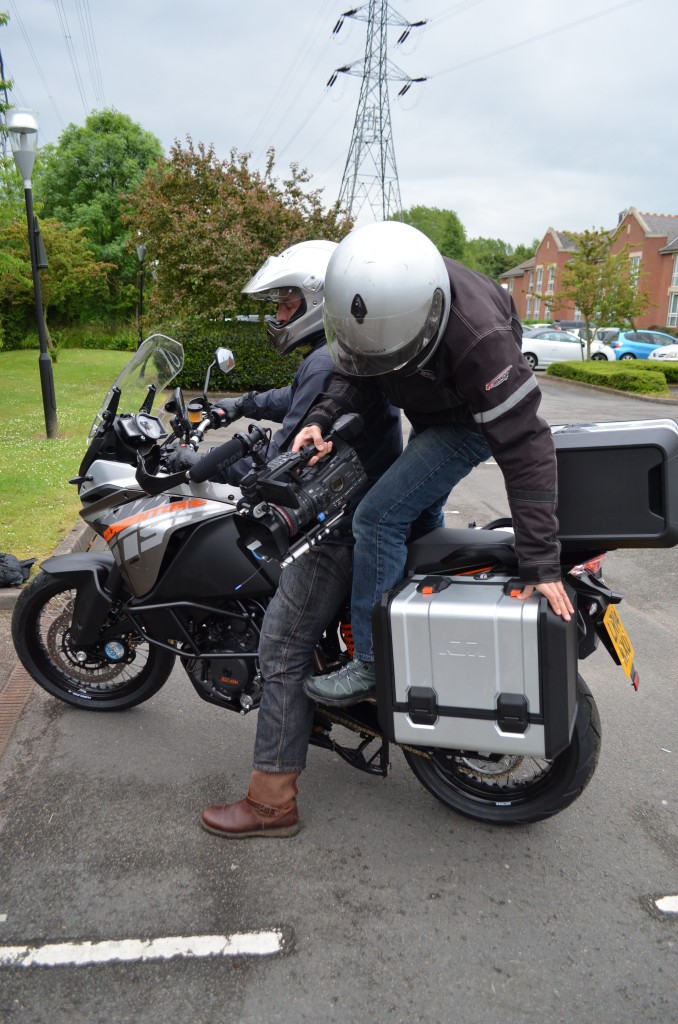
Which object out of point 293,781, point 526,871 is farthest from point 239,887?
point 526,871

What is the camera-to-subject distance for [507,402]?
2.24m

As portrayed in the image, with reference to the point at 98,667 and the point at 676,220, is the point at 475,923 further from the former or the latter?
the point at 676,220

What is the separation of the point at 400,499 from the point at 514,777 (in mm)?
1163

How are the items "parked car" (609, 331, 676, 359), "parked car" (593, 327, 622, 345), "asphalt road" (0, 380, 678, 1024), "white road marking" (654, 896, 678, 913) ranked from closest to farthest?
"asphalt road" (0, 380, 678, 1024) → "white road marking" (654, 896, 678, 913) → "parked car" (593, 327, 622, 345) → "parked car" (609, 331, 676, 359)

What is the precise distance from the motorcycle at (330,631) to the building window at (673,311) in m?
53.9

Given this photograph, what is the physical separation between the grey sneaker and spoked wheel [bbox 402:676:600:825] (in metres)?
0.35

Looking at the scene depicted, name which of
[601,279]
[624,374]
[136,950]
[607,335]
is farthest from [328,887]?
[607,335]

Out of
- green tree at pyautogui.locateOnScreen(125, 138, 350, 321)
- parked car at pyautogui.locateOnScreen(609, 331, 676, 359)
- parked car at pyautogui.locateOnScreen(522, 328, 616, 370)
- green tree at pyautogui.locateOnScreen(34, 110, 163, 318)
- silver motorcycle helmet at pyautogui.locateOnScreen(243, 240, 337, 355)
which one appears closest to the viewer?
silver motorcycle helmet at pyautogui.locateOnScreen(243, 240, 337, 355)

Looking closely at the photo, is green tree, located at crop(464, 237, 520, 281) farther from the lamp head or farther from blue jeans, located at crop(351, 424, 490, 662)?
blue jeans, located at crop(351, 424, 490, 662)

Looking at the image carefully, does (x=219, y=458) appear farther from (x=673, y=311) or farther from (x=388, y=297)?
(x=673, y=311)

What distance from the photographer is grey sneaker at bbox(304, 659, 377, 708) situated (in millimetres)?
2715

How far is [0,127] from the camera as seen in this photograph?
1306cm

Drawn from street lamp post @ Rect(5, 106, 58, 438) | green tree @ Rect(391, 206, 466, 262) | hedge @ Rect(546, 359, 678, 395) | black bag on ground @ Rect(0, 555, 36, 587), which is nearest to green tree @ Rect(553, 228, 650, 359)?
hedge @ Rect(546, 359, 678, 395)

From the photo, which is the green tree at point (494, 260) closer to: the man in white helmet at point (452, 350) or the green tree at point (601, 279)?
the green tree at point (601, 279)
